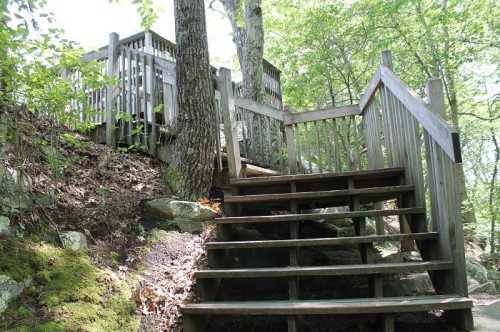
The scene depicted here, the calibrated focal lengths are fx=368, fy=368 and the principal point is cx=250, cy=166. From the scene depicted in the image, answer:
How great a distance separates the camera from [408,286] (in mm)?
3537

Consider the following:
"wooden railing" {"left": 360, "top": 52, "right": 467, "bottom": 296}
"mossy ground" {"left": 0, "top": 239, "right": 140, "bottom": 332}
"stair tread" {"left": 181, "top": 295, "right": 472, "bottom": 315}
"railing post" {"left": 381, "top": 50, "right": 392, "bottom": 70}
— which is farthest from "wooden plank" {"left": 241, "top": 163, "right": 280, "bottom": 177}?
"mossy ground" {"left": 0, "top": 239, "right": 140, "bottom": 332}

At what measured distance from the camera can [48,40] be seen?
8.30 feet

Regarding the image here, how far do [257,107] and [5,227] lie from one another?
3.48 meters

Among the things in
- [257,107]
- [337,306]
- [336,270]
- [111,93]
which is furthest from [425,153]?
[111,93]

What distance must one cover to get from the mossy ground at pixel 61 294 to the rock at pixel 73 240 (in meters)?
0.07

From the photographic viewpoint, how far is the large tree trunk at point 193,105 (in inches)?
160

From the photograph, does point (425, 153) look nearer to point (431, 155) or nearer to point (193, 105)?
point (431, 155)

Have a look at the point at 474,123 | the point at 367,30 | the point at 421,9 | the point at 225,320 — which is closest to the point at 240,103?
the point at 225,320

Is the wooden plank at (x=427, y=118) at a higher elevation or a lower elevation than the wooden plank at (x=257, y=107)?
lower

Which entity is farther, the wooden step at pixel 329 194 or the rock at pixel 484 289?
A: the rock at pixel 484 289

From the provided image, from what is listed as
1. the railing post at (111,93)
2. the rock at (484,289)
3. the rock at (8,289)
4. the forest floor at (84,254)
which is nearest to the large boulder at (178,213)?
the forest floor at (84,254)

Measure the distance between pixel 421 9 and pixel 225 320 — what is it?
857 cm

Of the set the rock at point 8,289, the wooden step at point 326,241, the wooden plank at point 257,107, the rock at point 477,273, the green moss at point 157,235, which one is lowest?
the rock at point 477,273

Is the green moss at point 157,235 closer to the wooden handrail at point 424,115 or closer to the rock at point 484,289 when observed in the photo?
the wooden handrail at point 424,115
